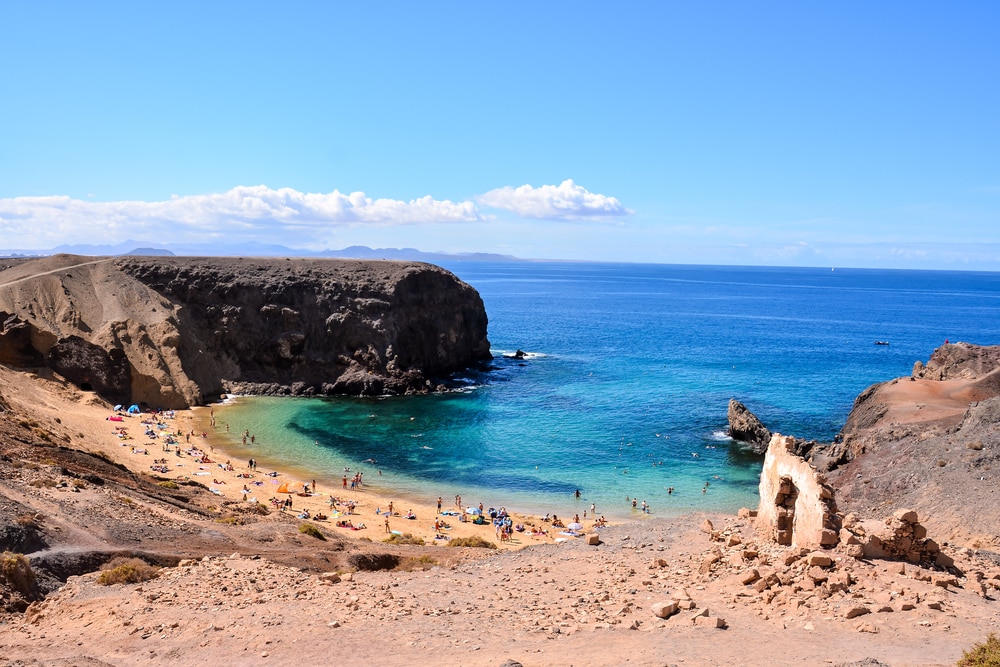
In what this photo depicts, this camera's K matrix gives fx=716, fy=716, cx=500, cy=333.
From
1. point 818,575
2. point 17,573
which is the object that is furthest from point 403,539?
point 818,575

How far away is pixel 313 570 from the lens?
917 inches

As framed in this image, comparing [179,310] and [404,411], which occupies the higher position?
[179,310]

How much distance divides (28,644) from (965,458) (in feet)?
122

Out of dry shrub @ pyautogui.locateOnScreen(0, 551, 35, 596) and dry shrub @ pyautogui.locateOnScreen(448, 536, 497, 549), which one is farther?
dry shrub @ pyautogui.locateOnScreen(448, 536, 497, 549)

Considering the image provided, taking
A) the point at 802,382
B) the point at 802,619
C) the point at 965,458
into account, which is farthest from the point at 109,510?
the point at 802,382

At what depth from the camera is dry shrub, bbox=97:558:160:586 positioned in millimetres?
21219

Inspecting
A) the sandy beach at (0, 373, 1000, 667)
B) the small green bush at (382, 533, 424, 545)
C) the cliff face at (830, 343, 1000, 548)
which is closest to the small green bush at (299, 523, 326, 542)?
the sandy beach at (0, 373, 1000, 667)

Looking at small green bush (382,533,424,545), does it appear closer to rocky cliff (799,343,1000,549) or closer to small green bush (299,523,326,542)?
small green bush (299,523,326,542)

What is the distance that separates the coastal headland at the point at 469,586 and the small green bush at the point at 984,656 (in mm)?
549

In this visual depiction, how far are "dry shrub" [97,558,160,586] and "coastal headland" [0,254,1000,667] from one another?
11.5 inches

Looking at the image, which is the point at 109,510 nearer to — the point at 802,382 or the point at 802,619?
the point at 802,619

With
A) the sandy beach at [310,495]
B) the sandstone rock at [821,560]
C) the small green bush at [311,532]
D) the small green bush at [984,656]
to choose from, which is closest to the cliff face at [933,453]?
the sandstone rock at [821,560]

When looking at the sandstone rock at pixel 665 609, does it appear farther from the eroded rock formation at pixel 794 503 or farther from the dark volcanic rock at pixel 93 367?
the dark volcanic rock at pixel 93 367

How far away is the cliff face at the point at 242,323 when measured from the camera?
62.1 m
